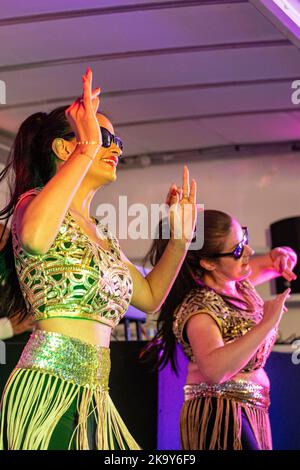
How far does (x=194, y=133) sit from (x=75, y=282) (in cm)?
379

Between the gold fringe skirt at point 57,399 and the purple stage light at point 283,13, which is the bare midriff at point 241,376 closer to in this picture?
the gold fringe skirt at point 57,399

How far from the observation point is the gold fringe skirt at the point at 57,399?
193cm

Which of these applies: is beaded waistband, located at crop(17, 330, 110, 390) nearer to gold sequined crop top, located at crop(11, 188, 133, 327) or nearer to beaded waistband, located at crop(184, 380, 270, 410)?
gold sequined crop top, located at crop(11, 188, 133, 327)

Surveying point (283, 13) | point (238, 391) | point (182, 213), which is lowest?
point (238, 391)

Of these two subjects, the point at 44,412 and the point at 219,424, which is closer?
the point at 44,412

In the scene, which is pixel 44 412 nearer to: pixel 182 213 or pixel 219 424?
pixel 182 213

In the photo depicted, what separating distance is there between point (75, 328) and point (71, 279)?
0.41 feet

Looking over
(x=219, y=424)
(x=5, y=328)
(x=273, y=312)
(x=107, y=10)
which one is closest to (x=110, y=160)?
(x=273, y=312)

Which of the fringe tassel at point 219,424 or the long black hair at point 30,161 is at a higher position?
the long black hair at point 30,161

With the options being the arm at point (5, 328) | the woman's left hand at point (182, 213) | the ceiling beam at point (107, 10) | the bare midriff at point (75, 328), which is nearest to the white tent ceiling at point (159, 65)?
the ceiling beam at point (107, 10)

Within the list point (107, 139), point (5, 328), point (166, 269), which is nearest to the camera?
point (107, 139)

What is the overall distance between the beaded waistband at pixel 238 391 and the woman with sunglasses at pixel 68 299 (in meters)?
0.80

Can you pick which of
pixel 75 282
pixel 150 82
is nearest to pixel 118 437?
pixel 75 282

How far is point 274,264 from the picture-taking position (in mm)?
3484
